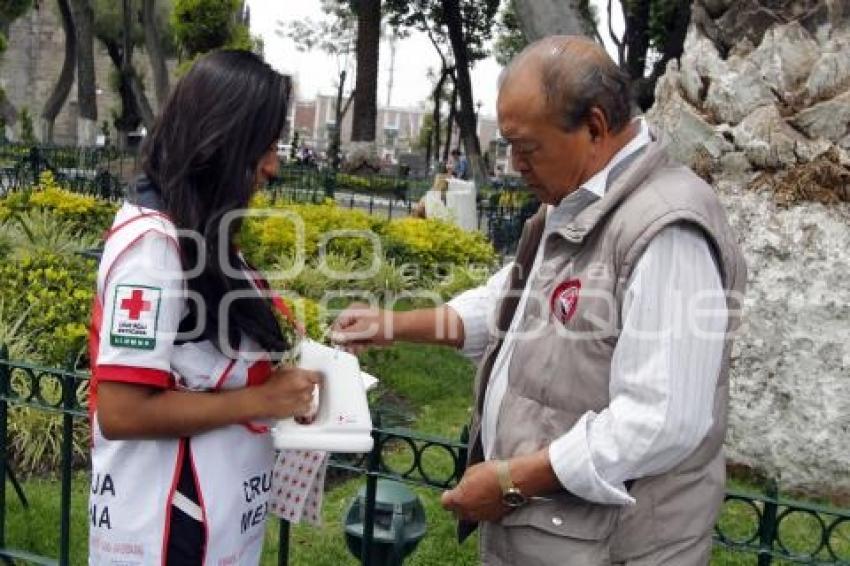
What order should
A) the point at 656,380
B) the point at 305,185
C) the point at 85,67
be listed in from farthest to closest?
the point at 85,67 < the point at 305,185 < the point at 656,380

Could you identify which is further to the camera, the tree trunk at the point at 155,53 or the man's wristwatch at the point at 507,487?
the tree trunk at the point at 155,53

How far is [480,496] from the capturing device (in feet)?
5.98

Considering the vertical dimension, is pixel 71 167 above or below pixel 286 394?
below

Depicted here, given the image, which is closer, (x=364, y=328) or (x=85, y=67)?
(x=364, y=328)

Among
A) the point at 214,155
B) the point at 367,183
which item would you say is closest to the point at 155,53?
the point at 367,183

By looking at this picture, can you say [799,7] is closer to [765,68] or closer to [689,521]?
[765,68]

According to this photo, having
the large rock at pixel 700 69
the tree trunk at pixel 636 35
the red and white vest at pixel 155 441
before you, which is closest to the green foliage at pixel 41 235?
the large rock at pixel 700 69

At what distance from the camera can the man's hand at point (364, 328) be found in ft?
7.65

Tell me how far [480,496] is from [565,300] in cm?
39

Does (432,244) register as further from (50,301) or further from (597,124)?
(597,124)

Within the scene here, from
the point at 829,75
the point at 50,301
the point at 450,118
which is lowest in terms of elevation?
the point at 50,301

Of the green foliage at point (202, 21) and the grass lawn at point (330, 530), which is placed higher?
the green foliage at point (202, 21)

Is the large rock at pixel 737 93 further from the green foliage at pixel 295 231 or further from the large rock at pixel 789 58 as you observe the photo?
the green foliage at pixel 295 231

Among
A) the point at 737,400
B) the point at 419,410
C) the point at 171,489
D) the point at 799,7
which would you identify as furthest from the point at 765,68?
the point at 171,489
